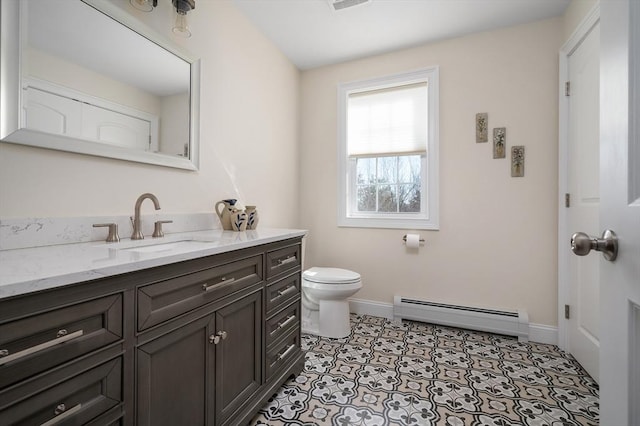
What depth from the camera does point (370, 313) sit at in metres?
2.78

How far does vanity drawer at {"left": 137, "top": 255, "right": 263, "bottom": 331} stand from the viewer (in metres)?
0.87

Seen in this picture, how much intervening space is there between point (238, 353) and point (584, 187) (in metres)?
2.31

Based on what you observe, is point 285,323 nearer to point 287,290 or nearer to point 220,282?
point 287,290

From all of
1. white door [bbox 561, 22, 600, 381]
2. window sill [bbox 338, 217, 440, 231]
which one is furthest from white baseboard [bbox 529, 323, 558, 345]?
window sill [bbox 338, 217, 440, 231]

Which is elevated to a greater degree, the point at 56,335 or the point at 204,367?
the point at 56,335

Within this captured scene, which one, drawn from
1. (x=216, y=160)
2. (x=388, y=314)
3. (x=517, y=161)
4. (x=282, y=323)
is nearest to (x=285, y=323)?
(x=282, y=323)

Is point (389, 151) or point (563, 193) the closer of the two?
point (563, 193)

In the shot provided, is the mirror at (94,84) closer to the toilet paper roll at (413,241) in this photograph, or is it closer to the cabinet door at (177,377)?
the cabinet door at (177,377)

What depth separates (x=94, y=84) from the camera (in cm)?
127

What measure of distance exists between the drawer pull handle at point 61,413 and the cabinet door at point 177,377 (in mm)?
162

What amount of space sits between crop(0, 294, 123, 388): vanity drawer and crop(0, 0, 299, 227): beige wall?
25.7 inches

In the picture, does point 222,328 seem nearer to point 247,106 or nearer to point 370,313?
point 247,106

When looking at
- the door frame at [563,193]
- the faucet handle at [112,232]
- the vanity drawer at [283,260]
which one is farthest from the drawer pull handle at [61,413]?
the door frame at [563,193]

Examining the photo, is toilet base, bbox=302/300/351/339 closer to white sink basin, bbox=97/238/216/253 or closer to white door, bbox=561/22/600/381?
white sink basin, bbox=97/238/216/253
